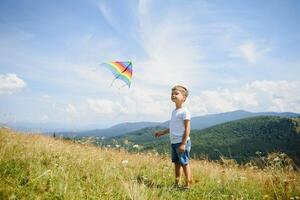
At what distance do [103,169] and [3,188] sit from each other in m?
1.88

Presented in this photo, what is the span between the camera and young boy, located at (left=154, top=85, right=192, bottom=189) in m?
5.63

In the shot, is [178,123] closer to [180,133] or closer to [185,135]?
[180,133]

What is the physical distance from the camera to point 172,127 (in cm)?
607

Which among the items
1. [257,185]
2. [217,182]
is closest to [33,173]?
[217,182]

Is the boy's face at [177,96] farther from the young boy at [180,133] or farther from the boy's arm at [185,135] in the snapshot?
the boy's arm at [185,135]

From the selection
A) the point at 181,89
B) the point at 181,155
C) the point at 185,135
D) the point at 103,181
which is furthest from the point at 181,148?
the point at 103,181

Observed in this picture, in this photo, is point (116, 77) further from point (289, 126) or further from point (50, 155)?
point (289, 126)

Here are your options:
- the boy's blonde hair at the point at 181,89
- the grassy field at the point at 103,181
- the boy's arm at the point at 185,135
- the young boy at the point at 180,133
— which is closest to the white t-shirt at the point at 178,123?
the young boy at the point at 180,133

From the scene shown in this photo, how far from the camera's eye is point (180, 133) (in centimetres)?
588

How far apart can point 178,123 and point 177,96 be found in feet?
1.90

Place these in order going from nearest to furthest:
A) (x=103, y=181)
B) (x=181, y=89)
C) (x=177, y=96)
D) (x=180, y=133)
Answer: (x=103, y=181) < (x=180, y=133) < (x=177, y=96) < (x=181, y=89)

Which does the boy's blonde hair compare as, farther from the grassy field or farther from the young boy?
the grassy field

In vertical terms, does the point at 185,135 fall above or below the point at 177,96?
below

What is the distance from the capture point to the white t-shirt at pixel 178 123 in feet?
19.3
